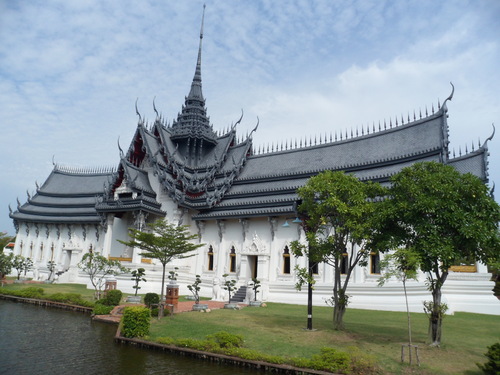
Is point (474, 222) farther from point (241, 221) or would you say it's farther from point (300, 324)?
point (241, 221)

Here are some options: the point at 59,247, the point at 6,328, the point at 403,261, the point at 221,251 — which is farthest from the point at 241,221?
the point at 59,247

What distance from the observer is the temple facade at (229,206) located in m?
21.1

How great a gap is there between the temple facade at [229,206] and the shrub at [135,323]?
395 inches

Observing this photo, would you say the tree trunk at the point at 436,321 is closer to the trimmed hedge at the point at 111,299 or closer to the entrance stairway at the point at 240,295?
the entrance stairway at the point at 240,295

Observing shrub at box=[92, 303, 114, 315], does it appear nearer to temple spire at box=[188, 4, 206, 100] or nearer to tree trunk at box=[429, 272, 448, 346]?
tree trunk at box=[429, 272, 448, 346]

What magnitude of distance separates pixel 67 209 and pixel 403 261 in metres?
34.9

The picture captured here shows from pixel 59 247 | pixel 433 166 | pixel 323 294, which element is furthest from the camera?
pixel 59 247

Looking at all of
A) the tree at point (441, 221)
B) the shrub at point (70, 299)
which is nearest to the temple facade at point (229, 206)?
the shrub at point (70, 299)

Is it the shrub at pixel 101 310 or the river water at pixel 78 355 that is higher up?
the shrub at pixel 101 310

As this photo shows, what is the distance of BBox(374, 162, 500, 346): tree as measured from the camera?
34.1 ft

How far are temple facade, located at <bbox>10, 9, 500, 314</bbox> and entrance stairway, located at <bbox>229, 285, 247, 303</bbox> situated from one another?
0.79m

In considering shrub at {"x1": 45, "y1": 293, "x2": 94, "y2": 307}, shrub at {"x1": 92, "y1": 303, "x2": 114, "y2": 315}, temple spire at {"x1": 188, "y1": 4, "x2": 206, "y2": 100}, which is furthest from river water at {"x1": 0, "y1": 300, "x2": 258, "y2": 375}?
temple spire at {"x1": 188, "y1": 4, "x2": 206, "y2": 100}

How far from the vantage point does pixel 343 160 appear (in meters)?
26.5

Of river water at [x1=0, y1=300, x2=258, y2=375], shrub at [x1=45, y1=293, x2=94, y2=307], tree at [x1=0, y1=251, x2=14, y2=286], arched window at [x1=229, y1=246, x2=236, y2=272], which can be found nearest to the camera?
river water at [x1=0, y1=300, x2=258, y2=375]
